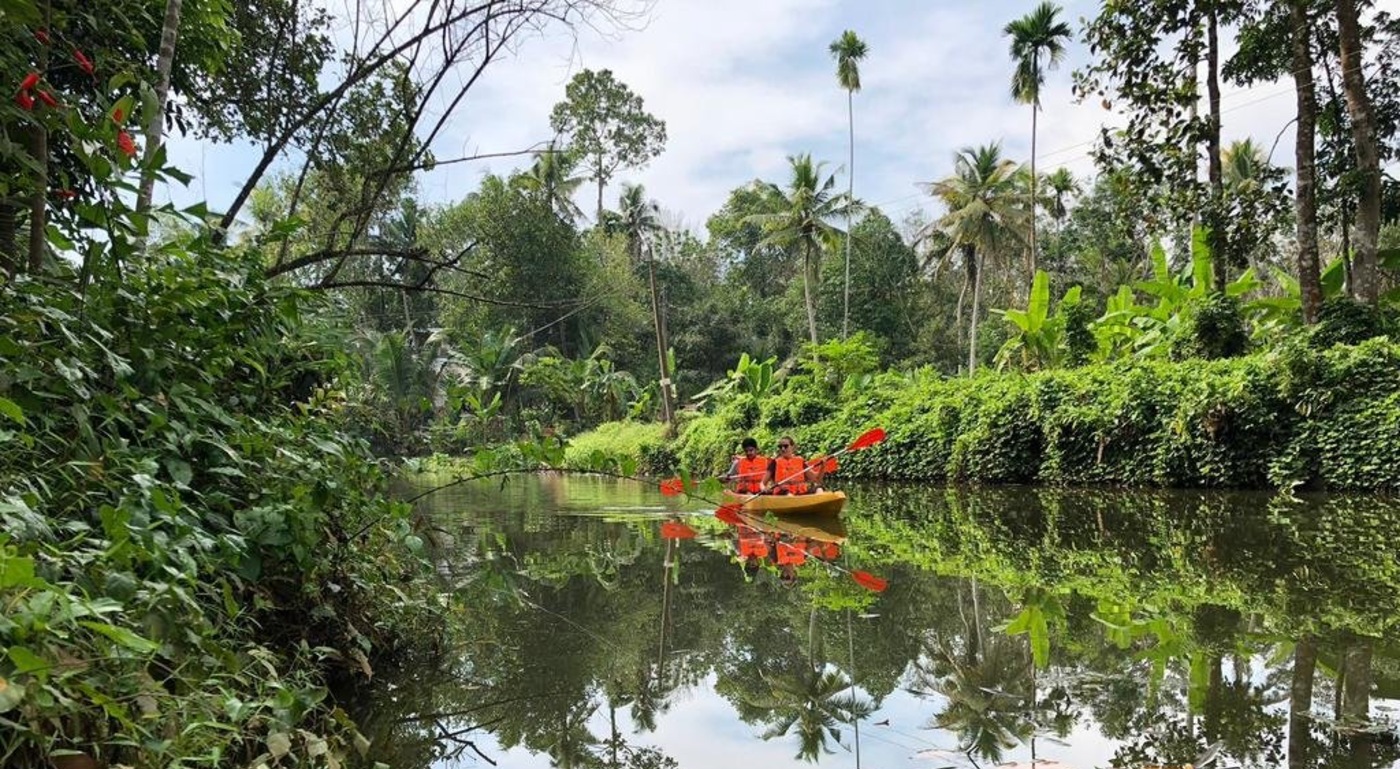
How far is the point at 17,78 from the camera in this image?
2.22m

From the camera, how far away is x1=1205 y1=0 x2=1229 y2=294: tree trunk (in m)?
11.0

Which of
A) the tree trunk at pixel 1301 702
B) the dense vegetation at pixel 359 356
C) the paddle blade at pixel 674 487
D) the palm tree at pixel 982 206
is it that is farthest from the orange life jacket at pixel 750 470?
the palm tree at pixel 982 206

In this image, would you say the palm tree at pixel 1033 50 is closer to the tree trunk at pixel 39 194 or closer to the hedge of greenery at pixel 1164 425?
the hedge of greenery at pixel 1164 425

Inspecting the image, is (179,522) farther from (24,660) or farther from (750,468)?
(750,468)

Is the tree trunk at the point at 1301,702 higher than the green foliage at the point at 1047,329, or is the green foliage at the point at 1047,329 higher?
the green foliage at the point at 1047,329

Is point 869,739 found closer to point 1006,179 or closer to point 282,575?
point 282,575

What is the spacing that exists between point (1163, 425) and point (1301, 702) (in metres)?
9.00

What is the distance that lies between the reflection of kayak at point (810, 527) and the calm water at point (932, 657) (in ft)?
2.79

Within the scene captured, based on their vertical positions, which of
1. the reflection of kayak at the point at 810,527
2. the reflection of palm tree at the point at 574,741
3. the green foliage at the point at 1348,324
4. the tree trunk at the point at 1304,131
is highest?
the tree trunk at the point at 1304,131

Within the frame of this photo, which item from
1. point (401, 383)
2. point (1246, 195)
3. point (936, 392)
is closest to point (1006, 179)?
point (936, 392)

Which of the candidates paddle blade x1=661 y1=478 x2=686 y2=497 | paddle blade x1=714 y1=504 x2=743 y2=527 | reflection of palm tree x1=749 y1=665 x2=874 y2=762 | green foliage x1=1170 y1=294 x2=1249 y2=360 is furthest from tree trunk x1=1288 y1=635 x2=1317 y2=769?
green foliage x1=1170 y1=294 x2=1249 y2=360

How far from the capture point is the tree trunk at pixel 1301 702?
107 inches

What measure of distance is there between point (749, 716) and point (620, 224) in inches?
1394

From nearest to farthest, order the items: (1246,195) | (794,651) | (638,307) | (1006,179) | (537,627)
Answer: (794,651), (537,627), (1246,195), (1006,179), (638,307)
